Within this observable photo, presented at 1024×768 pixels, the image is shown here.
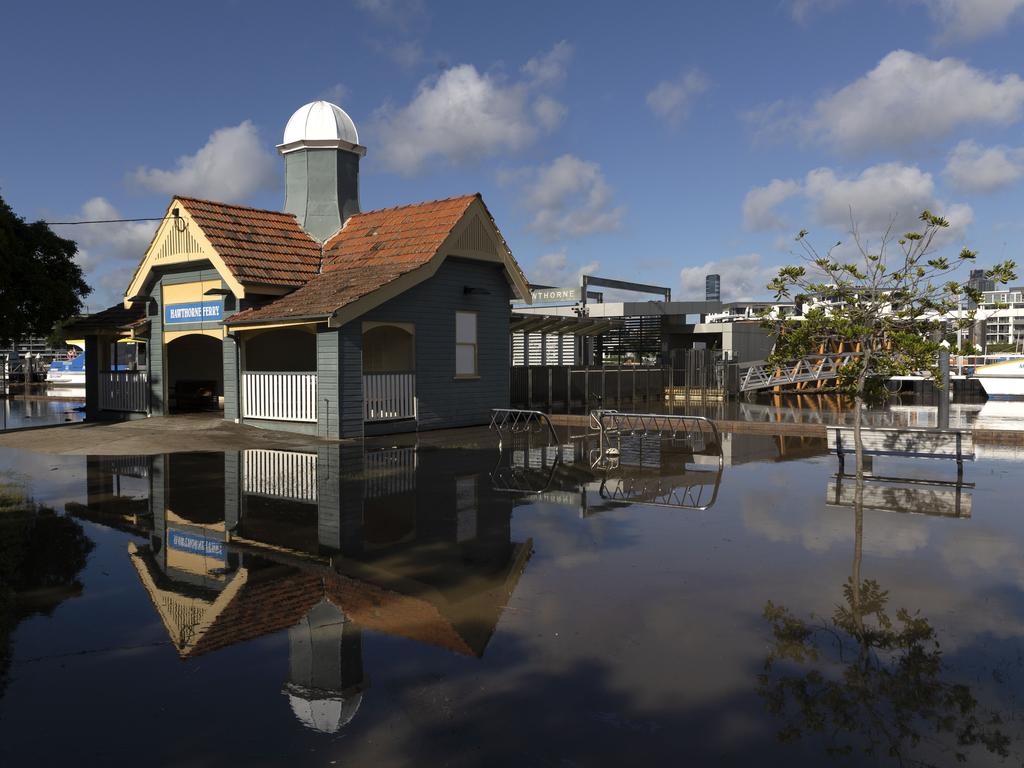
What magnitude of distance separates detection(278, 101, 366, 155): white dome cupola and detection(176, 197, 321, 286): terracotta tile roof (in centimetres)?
267

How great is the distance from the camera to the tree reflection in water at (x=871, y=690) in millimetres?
4281

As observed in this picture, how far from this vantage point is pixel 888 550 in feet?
27.0

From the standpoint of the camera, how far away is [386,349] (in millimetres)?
23000

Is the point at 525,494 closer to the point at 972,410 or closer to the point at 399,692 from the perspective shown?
the point at 399,692

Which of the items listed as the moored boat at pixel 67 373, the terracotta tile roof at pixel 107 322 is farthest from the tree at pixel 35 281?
the moored boat at pixel 67 373

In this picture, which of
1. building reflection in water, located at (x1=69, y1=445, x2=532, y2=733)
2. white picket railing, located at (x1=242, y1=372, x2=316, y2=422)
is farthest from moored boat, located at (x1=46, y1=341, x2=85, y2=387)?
building reflection in water, located at (x1=69, y1=445, x2=532, y2=733)

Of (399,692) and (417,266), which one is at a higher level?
(417,266)

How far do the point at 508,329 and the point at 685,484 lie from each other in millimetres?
12314

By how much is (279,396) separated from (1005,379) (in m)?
31.4

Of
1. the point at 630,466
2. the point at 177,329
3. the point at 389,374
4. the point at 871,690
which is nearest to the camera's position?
the point at 871,690

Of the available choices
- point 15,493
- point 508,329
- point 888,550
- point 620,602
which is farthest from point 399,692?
point 508,329

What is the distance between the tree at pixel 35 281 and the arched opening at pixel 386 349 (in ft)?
28.7

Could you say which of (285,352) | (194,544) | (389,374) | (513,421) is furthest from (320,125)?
(194,544)

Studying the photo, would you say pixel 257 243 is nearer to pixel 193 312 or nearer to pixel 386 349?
pixel 193 312
